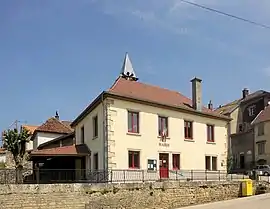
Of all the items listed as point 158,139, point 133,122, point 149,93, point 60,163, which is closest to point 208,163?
point 158,139

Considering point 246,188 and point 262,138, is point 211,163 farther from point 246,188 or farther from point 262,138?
point 262,138

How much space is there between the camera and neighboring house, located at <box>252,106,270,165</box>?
5638 cm

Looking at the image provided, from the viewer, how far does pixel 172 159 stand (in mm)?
34969

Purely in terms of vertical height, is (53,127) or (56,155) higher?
(53,127)

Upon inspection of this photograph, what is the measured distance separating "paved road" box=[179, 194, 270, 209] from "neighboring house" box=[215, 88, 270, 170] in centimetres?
3009

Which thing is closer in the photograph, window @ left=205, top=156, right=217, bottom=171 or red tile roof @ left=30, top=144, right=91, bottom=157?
red tile roof @ left=30, top=144, right=91, bottom=157

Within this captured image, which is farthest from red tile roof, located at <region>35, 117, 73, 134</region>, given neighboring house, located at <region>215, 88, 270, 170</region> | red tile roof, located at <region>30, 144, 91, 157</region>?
neighboring house, located at <region>215, 88, 270, 170</region>

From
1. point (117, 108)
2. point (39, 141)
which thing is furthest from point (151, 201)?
point (39, 141)

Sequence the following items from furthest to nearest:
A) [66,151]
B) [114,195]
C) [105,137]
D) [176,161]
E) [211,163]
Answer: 1. [211,163]
2. [176,161]
3. [66,151]
4. [105,137]
5. [114,195]

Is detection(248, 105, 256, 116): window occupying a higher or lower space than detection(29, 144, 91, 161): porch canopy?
higher

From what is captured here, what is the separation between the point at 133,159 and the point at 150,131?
A: 104 inches

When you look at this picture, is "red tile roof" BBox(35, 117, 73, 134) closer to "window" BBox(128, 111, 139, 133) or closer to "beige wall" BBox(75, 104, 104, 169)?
"beige wall" BBox(75, 104, 104, 169)

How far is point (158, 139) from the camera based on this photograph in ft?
112

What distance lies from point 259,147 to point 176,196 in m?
33.5
